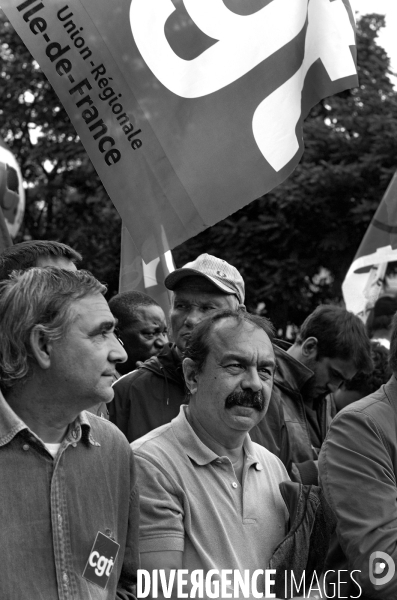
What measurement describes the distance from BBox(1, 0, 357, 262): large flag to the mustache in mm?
909

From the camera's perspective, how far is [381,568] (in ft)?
9.30

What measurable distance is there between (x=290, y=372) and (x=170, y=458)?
1681mm

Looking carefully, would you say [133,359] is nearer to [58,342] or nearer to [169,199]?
[169,199]

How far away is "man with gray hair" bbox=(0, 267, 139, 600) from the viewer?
7.43 ft

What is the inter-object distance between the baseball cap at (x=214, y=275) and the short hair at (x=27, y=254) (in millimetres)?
923

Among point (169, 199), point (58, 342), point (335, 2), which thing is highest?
point (335, 2)

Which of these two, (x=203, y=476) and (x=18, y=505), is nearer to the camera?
(x=18, y=505)

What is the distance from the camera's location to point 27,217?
2092cm

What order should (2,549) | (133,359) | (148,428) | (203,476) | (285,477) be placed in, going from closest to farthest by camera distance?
(2,549) → (203,476) → (285,477) → (148,428) → (133,359)

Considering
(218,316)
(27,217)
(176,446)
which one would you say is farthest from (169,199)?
(27,217)

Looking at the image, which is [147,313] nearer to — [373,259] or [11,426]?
[11,426]

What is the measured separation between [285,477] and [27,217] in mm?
18406

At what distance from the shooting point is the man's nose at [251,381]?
9.75 feet

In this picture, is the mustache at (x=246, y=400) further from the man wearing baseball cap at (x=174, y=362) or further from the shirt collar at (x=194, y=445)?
the man wearing baseball cap at (x=174, y=362)
